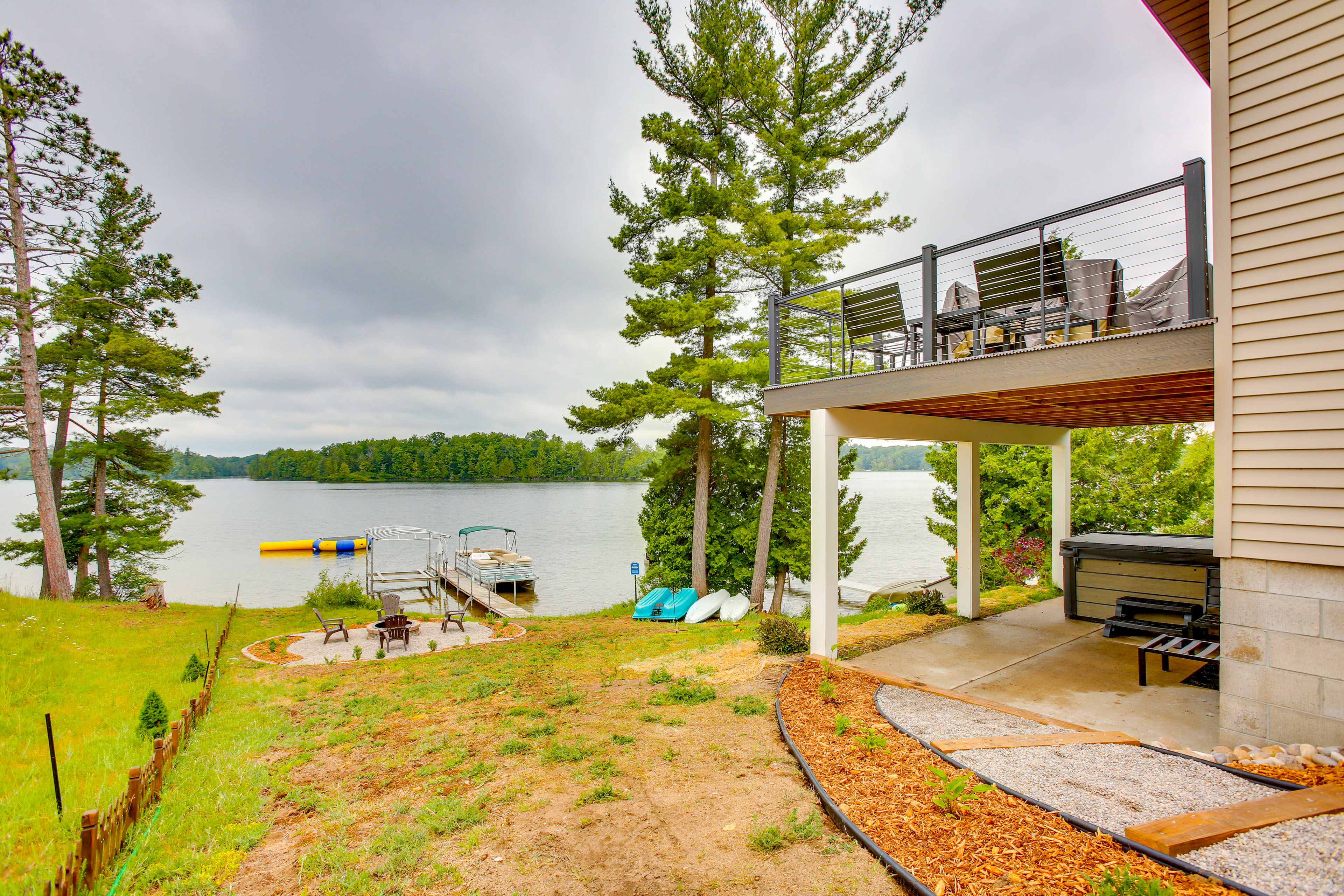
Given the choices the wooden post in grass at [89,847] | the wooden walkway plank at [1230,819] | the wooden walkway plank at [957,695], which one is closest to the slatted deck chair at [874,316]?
the wooden walkway plank at [957,695]

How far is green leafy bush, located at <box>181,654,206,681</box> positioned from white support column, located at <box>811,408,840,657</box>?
7.94m

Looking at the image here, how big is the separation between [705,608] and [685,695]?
8007 mm

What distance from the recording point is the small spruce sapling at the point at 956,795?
3.13 m

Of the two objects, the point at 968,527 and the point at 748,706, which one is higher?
the point at 968,527

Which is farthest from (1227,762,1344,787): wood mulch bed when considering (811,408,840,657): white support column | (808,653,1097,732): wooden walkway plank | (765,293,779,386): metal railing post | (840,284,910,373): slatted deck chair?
(765,293,779,386): metal railing post

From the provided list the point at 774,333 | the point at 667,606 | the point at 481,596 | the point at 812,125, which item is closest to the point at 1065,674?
the point at 774,333

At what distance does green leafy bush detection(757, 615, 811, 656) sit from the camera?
706cm

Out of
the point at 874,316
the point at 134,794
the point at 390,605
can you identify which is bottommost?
the point at 390,605

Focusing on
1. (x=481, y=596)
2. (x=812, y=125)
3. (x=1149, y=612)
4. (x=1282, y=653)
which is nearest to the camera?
(x=1282, y=653)

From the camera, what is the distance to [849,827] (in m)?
3.10

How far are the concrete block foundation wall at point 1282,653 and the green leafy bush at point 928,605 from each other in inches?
189

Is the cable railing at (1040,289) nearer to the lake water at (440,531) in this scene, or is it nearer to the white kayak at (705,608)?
the white kayak at (705,608)

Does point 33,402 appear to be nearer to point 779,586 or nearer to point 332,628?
point 332,628

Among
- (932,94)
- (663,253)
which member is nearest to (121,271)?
(663,253)
